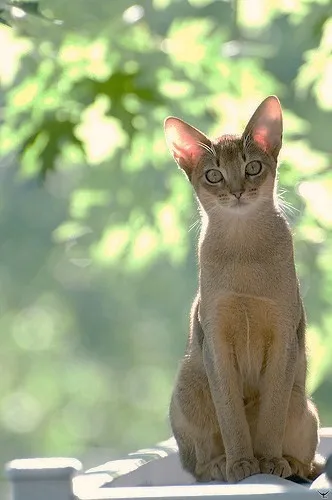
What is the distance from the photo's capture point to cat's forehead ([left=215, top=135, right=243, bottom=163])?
2.40m

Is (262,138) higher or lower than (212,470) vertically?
higher

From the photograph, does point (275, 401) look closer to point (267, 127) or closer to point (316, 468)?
point (316, 468)

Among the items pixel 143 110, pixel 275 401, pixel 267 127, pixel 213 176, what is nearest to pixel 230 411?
pixel 275 401

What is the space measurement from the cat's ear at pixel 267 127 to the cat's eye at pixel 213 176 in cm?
9

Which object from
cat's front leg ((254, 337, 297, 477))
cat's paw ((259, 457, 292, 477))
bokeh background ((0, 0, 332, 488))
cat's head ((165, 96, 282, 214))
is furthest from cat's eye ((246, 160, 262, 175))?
cat's paw ((259, 457, 292, 477))

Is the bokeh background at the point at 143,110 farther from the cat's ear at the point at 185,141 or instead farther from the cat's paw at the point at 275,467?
the cat's paw at the point at 275,467

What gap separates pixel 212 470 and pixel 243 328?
299mm

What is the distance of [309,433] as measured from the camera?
2.38 metres

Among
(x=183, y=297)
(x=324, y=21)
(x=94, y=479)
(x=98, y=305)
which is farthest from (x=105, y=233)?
(x=98, y=305)

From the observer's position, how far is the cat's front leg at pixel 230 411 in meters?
2.22

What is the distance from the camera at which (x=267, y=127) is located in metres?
2.43

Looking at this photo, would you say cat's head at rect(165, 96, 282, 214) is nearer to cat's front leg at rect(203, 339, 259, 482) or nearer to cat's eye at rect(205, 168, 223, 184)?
cat's eye at rect(205, 168, 223, 184)

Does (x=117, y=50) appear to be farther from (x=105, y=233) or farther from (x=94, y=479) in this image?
(x=94, y=479)

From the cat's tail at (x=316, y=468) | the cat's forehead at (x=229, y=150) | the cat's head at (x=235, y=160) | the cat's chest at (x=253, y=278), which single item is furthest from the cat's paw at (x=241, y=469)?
the cat's forehead at (x=229, y=150)
